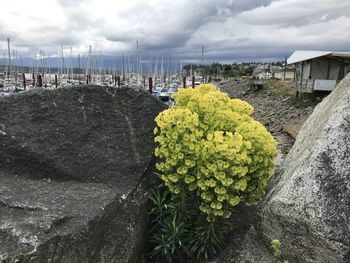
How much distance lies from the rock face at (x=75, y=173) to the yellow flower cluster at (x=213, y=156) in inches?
29.9

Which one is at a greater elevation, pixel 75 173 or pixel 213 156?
pixel 213 156

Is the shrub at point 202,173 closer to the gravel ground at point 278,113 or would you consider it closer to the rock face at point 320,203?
the rock face at point 320,203

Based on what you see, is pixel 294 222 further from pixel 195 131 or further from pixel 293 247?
pixel 195 131

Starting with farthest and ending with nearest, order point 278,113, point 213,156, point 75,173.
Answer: point 278,113 < point 75,173 < point 213,156

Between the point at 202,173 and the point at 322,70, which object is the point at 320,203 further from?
the point at 322,70

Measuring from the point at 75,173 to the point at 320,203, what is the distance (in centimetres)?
318

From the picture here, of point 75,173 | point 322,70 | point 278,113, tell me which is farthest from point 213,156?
point 322,70

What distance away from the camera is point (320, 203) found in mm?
4465

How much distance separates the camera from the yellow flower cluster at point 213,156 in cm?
473

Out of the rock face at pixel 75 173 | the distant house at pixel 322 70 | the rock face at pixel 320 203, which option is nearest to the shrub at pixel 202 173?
the rock face at pixel 75 173

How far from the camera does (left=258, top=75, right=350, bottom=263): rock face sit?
4.38 m

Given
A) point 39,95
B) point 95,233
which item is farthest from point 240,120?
point 39,95

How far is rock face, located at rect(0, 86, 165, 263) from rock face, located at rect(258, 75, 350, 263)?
1.88m

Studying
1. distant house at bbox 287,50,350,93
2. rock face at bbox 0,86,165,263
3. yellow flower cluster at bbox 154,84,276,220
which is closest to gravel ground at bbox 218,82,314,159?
distant house at bbox 287,50,350,93
